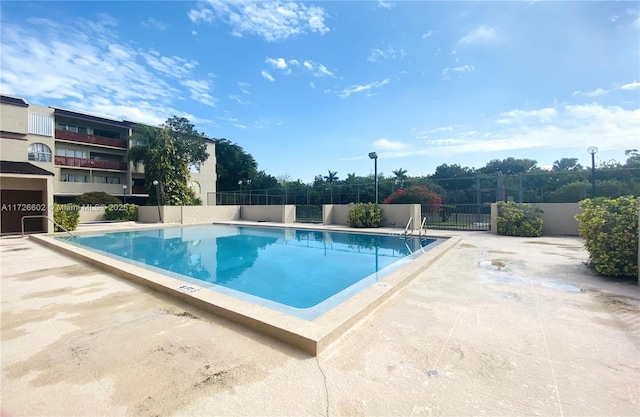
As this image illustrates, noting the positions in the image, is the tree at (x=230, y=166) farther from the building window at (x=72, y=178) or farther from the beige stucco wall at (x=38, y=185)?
the beige stucco wall at (x=38, y=185)

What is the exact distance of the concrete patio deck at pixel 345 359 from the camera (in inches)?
73.4

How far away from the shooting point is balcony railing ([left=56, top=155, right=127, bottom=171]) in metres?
25.3

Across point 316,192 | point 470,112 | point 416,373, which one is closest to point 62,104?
point 316,192

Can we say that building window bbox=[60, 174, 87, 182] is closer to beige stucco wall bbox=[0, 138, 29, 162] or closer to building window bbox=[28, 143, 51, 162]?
building window bbox=[28, 143, 51, 162]

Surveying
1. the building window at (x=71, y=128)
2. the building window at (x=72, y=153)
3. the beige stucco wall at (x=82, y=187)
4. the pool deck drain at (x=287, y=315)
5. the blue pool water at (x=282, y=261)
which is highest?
the building window at (x=71, y=128)

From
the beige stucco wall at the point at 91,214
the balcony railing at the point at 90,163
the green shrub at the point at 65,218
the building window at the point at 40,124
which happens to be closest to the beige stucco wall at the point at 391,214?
the green shrub at the point at 65,218

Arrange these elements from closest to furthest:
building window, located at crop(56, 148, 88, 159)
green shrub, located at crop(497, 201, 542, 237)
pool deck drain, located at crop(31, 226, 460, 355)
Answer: pool deck drain, located at crop(31, 226, 460, 355)
green shrub, located at crop(497, 201, 542, 237)
building window, located at crop(56, 148, 88, 159)

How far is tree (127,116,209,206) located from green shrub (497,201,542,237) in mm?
22390

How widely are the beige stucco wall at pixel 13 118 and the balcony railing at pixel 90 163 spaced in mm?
4056

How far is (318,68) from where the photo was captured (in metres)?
14.8

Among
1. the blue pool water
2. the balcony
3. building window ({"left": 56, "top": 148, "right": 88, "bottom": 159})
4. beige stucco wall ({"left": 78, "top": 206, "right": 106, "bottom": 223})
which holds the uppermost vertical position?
the balcony

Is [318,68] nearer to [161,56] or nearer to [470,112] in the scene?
[161,56]

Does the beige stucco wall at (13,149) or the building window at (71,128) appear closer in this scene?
the beige stucco wall at (13,149)

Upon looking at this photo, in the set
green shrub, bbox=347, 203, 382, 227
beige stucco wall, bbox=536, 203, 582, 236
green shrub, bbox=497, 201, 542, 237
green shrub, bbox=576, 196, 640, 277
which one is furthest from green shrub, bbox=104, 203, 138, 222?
beige stucco wall, bbox=536, 203, 582, 236
